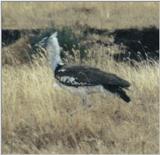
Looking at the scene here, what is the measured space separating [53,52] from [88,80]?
0.83 metres

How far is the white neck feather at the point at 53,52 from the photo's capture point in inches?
326

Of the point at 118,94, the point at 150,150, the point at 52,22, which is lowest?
the point at 150,150

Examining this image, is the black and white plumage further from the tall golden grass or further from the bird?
the tall golden grass

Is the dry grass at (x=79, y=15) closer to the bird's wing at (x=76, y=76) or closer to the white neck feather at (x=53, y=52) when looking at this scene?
the white neck feather at (x=53, y=52)

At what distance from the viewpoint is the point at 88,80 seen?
7762mm

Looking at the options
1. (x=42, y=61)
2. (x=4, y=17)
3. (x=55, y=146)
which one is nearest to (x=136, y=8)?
(x=4, y=17)

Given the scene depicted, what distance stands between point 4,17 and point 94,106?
1573 centimetres

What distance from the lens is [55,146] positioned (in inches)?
273

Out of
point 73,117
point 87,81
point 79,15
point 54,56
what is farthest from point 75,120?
point 79,15

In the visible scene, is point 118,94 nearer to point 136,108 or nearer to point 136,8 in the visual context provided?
point 136,108

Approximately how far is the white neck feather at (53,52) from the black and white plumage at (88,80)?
0.18 ft

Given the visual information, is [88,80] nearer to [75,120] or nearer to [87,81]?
[87,81]

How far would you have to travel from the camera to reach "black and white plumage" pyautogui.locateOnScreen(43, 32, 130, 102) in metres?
7.64

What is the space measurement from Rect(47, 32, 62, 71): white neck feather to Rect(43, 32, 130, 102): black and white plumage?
5 cm
